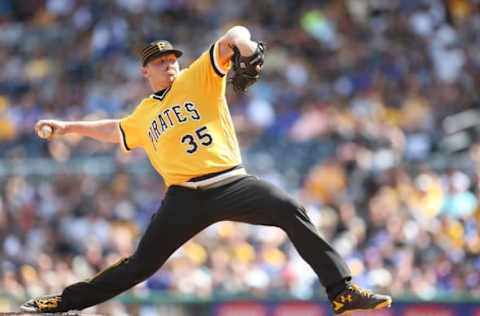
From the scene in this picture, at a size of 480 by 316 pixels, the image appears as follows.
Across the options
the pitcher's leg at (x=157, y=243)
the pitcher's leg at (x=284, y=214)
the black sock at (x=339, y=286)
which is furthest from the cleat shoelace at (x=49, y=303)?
the black sock at (x=339, y=286)

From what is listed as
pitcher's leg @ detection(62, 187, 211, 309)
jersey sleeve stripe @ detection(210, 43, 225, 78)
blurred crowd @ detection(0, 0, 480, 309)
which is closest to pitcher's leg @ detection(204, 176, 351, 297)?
pitcher's leg @ detection(62, 187, 211, 309)

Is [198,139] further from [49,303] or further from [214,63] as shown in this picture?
[49,303]

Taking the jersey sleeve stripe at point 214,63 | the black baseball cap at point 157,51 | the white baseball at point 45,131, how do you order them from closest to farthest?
the jersey sleeve stripe at point 214,63 < the black baseball cap at point 157,51 < the white baseball at point 45,131

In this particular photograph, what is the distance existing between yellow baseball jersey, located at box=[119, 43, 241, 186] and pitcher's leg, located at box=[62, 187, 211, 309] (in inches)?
7.6

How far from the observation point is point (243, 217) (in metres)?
8.29

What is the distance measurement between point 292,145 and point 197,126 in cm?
755

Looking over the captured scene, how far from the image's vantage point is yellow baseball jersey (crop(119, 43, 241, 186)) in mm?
8266

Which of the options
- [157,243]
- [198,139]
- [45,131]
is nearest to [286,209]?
[198,139]

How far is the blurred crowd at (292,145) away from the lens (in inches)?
559

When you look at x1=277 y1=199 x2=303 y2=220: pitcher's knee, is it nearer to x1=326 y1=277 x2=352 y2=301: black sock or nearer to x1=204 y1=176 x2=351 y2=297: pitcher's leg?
x1=204 y1=176 x2=351 y2=297: pitcher's leg

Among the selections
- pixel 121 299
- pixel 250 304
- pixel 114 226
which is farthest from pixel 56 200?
pixel 250 304

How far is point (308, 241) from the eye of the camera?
27.0 feet

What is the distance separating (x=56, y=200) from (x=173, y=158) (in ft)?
26.2

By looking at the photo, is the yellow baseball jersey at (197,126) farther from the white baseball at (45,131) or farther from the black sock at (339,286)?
the black sock at (339,286)
